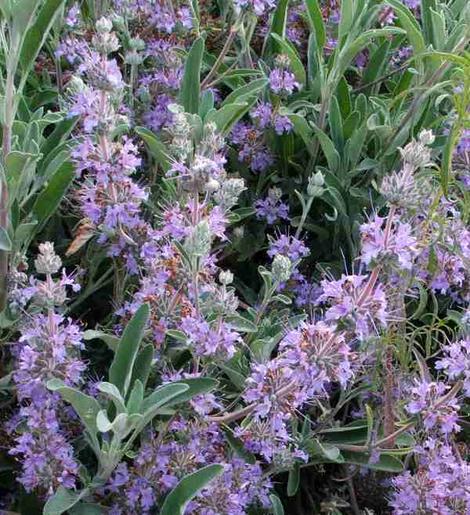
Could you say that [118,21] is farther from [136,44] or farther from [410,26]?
[410,26]

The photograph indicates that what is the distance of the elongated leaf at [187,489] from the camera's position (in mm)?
1461

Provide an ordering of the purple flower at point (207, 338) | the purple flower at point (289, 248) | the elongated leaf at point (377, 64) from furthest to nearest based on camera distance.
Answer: the elongated leaf at point (377, 64), the purple flower at point (289, 248), the purple flower at point (207, 338)

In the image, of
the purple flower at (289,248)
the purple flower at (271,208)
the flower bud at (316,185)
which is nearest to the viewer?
the flower bud at (316,185)

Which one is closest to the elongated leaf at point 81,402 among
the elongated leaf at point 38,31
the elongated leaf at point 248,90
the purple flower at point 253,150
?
the elongated leaf at point 38,31

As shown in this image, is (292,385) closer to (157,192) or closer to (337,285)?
(337,285)

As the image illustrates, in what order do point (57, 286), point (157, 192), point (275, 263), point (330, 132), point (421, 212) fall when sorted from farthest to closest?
point (330, 132) → point (157, 192) → point (421, 212) → point (275, 263) → point (57, 286)

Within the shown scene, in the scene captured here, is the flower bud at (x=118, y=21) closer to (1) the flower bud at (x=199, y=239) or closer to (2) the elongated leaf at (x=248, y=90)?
(2) the elongated leaf at (x=248, y=90)

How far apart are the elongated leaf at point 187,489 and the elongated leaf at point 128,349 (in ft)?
0.60

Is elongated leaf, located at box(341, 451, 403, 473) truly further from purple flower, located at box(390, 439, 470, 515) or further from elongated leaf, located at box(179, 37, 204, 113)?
elongated leaf, located at box(179, 37, 204, 113)

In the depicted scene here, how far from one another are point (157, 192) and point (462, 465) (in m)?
0.93

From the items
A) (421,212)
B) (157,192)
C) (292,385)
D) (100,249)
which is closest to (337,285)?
(292,385)

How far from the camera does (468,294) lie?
1.88 meters

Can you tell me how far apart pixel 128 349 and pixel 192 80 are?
2.54ft

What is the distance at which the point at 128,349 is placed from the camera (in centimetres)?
151
